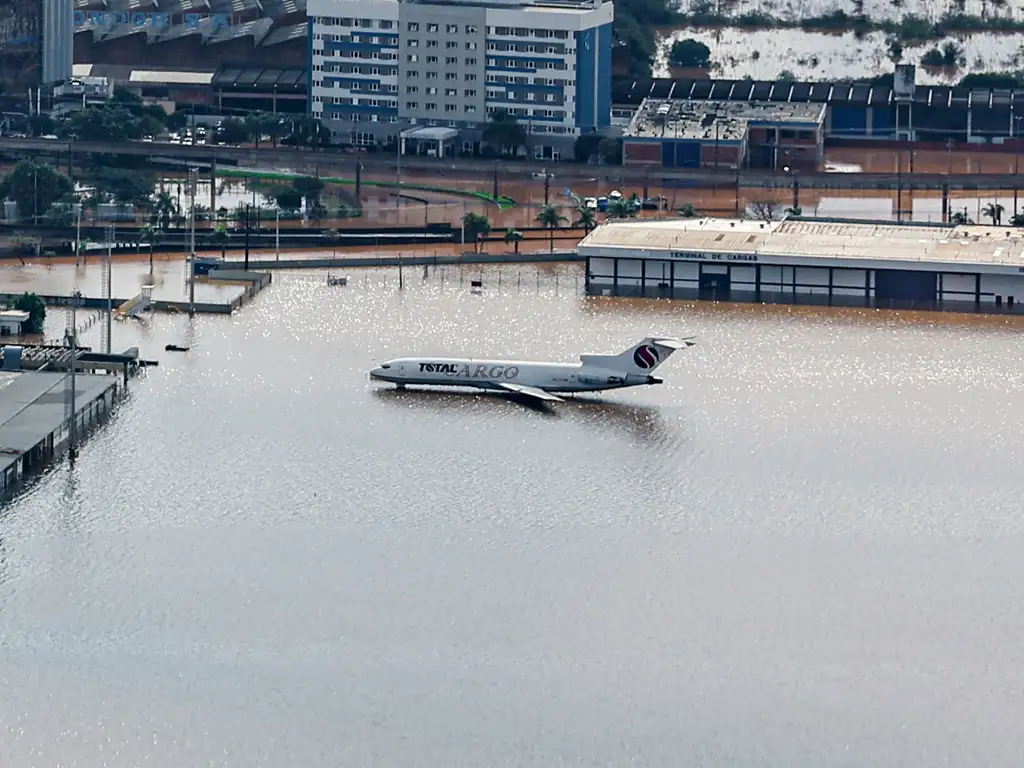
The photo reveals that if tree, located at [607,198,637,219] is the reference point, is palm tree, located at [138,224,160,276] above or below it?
below

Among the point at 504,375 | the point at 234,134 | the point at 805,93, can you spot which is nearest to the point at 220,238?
the point at 504,375

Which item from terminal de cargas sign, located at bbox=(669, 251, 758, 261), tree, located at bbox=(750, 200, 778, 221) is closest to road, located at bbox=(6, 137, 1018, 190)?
tree, located at bbox=(750, 200, 778, 221)

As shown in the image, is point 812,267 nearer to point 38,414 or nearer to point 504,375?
point 504,375

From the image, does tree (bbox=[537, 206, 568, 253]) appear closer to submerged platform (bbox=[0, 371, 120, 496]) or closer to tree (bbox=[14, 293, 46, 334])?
tree (bbox=[14, 293, 46, 334])

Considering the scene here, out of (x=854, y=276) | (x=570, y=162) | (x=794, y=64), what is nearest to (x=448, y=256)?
(x=854, y=276)

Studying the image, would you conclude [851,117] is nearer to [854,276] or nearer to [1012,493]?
[854,276]

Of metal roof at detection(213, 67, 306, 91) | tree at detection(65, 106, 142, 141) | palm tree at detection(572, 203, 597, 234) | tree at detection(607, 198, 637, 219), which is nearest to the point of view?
palm tree at detection(572, 203, 597, 234)
